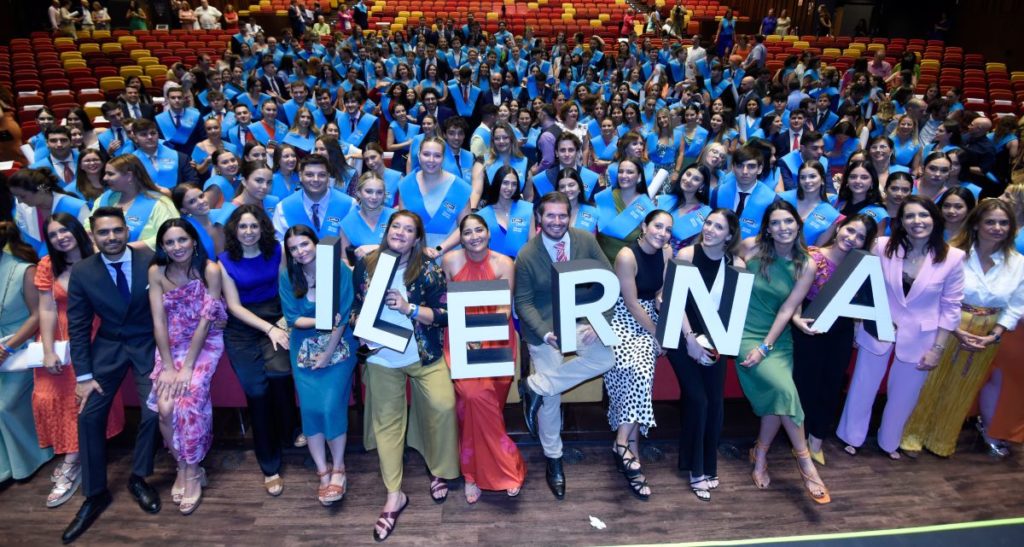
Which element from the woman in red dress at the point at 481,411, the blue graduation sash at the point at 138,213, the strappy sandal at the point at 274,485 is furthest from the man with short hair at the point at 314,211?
the strappy sandal at the point at 274,485

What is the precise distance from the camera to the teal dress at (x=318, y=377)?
120 inches

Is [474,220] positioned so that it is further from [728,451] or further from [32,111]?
[32,111]

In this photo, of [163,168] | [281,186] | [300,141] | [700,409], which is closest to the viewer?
[700,409]

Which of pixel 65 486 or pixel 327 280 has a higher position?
pixel 327 280

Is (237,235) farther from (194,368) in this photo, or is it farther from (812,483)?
(812,483)

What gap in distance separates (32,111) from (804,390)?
36.1ft

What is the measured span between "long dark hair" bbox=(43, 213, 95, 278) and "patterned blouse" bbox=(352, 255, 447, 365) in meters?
1.43

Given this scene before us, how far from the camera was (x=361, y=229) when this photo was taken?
3900mm

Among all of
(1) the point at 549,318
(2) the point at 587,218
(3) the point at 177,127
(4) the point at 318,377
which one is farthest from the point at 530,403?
(3) the point at 177,127

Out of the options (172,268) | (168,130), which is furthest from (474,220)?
(168,130)

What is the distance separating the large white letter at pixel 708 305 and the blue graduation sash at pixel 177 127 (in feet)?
20.4

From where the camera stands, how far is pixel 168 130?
22.3 ft

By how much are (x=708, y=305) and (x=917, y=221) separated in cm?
124

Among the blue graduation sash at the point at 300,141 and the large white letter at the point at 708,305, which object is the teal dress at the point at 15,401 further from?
the large white letter at the point at 708,305
